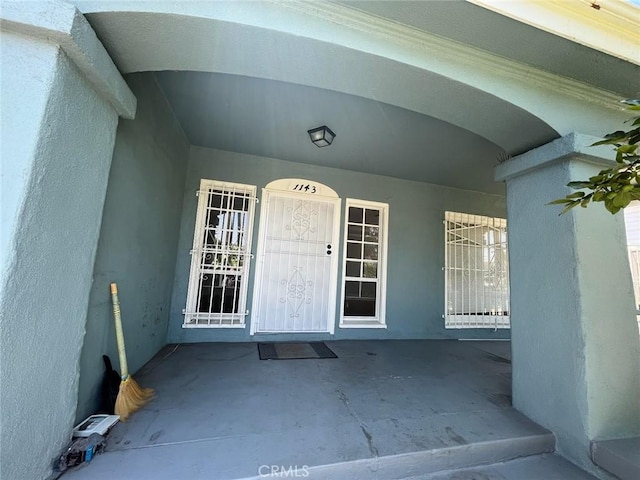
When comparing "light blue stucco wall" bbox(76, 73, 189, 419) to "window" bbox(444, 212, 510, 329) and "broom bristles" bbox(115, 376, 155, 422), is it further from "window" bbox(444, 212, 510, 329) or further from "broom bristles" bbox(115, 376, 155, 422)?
"window" bbox(444, 212, 510, 329)

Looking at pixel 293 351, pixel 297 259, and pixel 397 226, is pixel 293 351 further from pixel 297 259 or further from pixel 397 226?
pixel 397 226

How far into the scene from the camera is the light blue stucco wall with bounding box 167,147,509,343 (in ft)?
11.8

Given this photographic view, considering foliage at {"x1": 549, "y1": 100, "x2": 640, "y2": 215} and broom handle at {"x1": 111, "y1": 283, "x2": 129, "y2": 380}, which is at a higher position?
foliage at {"x1": 549, "y1": 100, "x2": 640, "y2": 215}

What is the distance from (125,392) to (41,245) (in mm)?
1126

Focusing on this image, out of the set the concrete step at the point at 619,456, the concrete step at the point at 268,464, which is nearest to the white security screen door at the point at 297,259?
the concrete step at the point at 268,464

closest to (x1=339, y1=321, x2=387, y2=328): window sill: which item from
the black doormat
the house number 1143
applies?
the black doormat

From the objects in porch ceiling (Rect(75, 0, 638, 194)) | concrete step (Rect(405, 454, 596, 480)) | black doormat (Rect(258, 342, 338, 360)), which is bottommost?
concrete step (Rect(405, 454, 596, 480))

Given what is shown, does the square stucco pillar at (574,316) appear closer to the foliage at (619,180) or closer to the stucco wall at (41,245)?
the foliage at (619,180)

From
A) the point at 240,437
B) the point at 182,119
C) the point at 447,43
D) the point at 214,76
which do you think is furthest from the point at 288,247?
the point at 447,43

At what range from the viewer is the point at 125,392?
1751 millimetres

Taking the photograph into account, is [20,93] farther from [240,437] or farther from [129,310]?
[240,437]

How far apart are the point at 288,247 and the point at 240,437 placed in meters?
2.55

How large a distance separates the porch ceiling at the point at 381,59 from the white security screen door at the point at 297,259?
1.60 metres

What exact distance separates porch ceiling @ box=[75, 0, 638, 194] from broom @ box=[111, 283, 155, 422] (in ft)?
5.04
